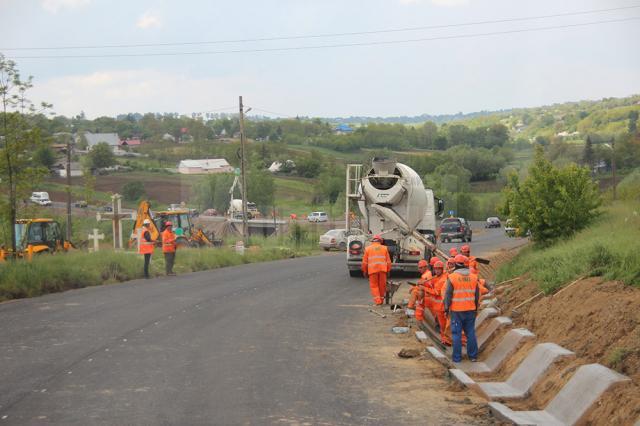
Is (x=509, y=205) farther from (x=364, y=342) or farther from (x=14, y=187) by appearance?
(x=14, y=187)

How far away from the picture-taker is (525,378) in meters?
10.7

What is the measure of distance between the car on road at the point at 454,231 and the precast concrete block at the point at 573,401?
48253 millimetres

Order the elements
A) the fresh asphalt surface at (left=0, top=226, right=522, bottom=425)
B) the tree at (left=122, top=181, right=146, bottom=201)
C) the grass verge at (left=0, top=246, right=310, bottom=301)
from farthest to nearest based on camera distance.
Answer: the tree at (left=122, top=181, right=146, bottom=201) → the grass verge at (left=0, top=246, right=310, bottom=301) → the fresh asphalt surface at (left=0, top=226, right=522, bottom=425)

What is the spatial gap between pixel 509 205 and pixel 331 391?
13.5 m

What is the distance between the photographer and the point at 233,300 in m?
20.9

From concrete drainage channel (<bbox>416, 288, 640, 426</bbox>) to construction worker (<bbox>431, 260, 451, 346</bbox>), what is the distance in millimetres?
194

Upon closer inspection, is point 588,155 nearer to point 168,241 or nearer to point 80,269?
point 168,241

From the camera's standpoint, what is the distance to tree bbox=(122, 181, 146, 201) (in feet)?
236

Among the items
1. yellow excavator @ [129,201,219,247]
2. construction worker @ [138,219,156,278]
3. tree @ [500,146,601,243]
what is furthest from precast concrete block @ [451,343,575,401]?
yellow excavator @ [129,201,219,247]

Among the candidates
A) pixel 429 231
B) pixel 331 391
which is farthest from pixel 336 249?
pixel 331 391

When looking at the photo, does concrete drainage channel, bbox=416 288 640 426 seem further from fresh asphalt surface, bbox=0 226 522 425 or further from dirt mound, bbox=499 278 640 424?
fresh asphalt surface, bbox=0 226 522 425

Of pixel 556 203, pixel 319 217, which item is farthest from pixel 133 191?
pixel 556 203

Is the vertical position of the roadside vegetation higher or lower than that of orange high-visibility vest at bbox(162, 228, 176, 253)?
lower

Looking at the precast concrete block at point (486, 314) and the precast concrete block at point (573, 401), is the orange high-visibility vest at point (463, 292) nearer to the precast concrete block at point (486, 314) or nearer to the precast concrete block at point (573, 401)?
the precast concrete block at point (486, 314)
